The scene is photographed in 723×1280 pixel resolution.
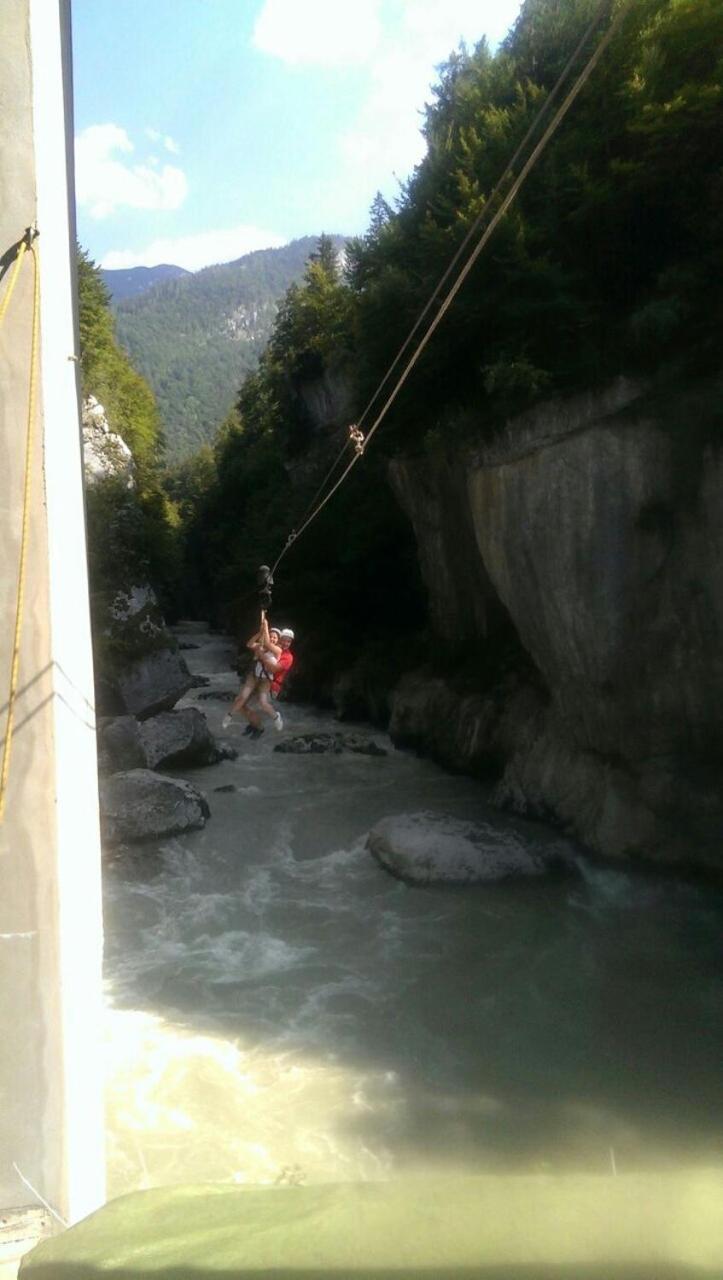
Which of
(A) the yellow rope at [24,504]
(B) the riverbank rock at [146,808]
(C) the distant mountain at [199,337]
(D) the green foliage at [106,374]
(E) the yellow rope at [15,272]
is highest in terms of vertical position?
(C) the distant mountain at [199,337]

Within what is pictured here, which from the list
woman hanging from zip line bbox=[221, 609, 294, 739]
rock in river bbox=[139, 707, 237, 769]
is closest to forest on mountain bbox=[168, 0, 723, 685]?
rock in river bbox=[139, 707, 237, 769]

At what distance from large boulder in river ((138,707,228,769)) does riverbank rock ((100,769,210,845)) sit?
2397 millimetres

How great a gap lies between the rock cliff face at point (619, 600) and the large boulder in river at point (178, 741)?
20.3 ft

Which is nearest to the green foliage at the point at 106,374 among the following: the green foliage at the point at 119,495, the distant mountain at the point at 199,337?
the green foliage at the point at 119,495

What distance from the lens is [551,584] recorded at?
13984 mm

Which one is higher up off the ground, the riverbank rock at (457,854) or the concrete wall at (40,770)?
the concrete wall at (40,770)

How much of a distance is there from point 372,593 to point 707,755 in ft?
40.4

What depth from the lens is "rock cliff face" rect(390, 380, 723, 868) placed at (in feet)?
41.4

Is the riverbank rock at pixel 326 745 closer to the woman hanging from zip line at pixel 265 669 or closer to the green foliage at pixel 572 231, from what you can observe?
the green foliage at pixel 572 231

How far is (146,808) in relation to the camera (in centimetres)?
1511

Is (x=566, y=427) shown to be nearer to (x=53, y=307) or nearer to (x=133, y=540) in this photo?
(x=53, y=307)

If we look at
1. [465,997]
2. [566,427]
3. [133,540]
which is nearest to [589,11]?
[566,427]

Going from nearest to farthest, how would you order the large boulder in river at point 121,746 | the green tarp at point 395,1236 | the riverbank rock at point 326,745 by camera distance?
the green tarp at point 395,1236 → the large boulder in river at point 121,746 → the riverbank rock at point 326,745

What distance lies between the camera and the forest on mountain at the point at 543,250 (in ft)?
42.9
